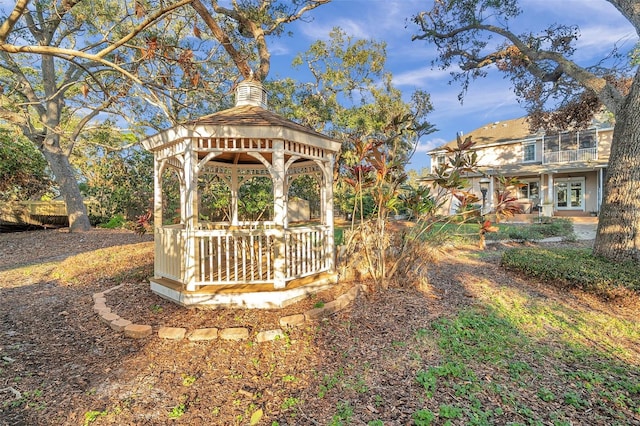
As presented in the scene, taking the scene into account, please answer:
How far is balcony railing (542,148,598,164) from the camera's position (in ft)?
68.8

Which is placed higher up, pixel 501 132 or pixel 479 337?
pixel 501 132

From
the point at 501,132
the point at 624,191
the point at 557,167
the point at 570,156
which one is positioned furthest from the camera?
the point at 501,132

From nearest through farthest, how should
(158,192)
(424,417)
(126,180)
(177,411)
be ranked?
(424,417), (177,411), (158,192), (126,180)

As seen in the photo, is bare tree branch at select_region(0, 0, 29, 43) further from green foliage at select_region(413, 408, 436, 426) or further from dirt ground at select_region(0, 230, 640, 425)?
green foliage at select_region(413, 408, 436, 426)

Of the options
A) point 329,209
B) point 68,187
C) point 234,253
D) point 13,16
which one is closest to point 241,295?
point 234,253

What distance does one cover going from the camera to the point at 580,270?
6164mm

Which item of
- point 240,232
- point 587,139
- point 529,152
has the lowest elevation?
point 240,232

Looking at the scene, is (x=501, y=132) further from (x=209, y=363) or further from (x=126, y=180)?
(x=209, y=363)

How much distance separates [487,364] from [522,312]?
2226 millimetres

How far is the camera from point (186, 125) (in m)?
4.49

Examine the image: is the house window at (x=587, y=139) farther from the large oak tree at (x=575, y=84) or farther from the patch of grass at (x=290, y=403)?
the patch of grass at (x=290, y=403)

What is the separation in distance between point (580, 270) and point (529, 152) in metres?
21.5

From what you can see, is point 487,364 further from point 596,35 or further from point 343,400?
point 596,35

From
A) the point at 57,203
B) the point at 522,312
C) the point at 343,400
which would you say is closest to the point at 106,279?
the point at 343,400
